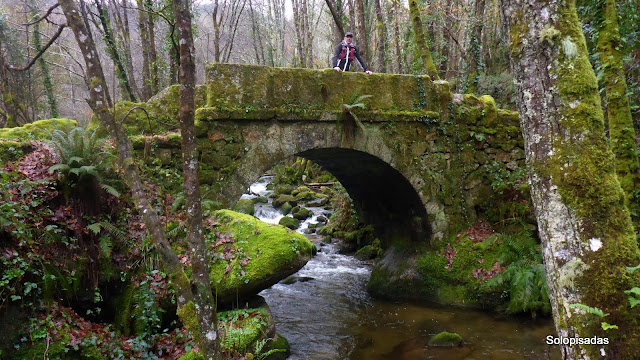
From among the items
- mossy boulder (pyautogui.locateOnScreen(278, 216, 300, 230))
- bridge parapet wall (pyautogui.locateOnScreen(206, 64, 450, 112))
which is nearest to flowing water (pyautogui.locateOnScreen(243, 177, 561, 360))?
bridge parapet wall (pyautogui.locateOnScreen(206, 64, 450, 112))

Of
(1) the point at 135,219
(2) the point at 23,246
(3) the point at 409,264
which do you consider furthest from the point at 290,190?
(2) the point at 23,246

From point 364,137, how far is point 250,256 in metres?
2.94

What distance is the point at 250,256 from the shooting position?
4.95 metres

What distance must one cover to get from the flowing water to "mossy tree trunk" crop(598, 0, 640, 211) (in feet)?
8.16

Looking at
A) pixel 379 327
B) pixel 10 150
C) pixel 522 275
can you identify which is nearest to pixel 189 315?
pixel 10 150

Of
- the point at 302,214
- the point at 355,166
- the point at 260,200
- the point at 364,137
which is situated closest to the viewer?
the point at 364,137

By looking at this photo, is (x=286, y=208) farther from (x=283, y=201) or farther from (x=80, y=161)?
(x=80, y=161)

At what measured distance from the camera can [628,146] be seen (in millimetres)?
5164

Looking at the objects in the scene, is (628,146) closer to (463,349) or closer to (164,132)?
(463,349)

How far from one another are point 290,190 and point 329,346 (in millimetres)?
11277

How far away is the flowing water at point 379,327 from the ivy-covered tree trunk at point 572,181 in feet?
12.1

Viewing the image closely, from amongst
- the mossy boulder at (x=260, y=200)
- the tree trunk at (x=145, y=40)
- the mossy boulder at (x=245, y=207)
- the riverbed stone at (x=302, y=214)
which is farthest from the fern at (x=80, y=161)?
the mossy boulder at (x=260, y=200)

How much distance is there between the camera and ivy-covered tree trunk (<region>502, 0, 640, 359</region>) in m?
1.94

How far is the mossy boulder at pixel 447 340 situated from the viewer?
551 centimetres
